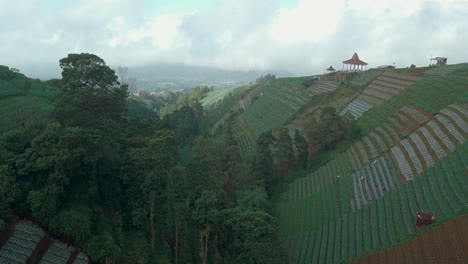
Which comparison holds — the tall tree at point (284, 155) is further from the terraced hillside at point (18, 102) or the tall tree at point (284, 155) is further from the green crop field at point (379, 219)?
the terraced hillside at point (18, 102)

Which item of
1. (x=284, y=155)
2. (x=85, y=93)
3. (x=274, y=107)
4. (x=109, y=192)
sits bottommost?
(x=109, y=192)

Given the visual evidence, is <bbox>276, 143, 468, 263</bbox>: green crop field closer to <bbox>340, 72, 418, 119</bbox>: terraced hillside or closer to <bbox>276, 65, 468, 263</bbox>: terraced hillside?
<bbox>276, 65, 468, 263</bbox>: terraced hillside

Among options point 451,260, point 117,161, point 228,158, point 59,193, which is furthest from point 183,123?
point 451,260

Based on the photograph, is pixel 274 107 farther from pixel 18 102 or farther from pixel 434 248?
pixel 434 248

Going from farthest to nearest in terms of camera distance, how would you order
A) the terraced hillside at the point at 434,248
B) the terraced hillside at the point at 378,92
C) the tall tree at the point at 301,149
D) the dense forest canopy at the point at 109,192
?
the terraced hillside at the point at 378,92 < the tall tree at the point at 301,149 < the dense forest canopy at the point at 109,192 < the terraced hillside at the point at 434,248

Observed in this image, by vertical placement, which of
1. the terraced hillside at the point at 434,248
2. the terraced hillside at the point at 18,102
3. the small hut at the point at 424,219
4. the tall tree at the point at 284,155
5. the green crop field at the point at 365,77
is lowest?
the terraced hillside at the point at 434,248

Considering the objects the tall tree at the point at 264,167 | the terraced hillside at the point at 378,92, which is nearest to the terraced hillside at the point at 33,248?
the tall tree at the point at 264,167

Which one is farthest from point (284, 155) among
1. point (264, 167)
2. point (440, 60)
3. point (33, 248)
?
point (440, 60)
